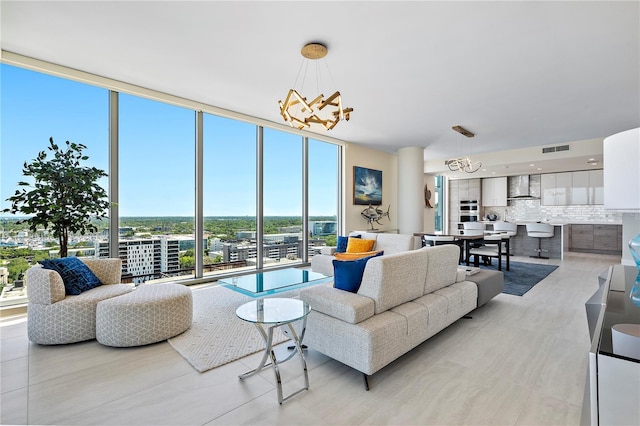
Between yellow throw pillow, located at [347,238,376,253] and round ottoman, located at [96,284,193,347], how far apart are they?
9.82 ft

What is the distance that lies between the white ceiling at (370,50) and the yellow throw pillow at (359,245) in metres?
2.22

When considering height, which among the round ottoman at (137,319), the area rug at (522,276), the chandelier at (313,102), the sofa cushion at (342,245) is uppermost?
the chandelier at (313,102)

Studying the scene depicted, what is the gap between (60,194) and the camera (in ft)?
10.2

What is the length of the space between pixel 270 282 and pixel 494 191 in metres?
9.18

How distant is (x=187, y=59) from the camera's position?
11.0 ft

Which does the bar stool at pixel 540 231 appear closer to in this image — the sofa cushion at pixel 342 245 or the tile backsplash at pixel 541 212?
the tile backsplash at pixel 541 212

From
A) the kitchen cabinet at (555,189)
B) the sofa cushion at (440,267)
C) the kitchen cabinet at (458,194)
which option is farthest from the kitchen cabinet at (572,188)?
the sofa cushion at (440,267)

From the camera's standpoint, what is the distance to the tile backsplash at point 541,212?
8438mm

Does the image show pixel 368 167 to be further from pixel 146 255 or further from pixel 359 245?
pixel 146 255

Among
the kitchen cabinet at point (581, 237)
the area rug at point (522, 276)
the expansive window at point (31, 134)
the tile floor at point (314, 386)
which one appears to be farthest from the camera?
the kitchen cabinet at point (581, 237)

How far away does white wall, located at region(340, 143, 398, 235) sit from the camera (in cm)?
722

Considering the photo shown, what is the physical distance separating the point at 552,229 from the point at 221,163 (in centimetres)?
765

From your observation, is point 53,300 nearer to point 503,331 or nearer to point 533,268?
point 503,331

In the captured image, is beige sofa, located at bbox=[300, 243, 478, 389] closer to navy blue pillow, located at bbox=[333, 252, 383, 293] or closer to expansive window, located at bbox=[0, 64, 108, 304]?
navy blue pillow, located at bbox=[333, 252, 383, 293]
